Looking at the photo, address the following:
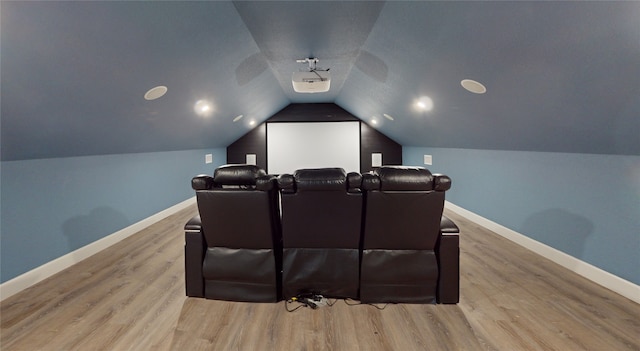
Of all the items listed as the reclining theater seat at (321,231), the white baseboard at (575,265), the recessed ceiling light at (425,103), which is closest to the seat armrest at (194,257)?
the reclining theater seat at (321,231)

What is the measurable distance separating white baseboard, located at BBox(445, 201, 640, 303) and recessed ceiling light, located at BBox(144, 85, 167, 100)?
4.32m

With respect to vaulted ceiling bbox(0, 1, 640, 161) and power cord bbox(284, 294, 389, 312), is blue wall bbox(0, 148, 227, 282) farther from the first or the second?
power cord bbox(284, 294, 389, 312)

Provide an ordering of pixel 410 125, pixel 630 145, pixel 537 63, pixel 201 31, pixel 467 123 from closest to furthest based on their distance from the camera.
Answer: pixel 537 63 → pixel 630 145 → pixel 201 31 → pixel 467 123 → pixel 410 125

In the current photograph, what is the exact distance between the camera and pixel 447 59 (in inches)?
93.6

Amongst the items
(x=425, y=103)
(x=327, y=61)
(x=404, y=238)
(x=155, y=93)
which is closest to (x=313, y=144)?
(x=327, y=61)

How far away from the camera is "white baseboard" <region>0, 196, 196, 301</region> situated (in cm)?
210

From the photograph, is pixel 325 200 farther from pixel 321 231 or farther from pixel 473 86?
pixel 473 86

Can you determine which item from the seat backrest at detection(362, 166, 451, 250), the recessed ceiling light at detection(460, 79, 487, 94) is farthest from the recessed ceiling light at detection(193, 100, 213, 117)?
the recessed ceiling light at detection(460, 79, 487, 94)

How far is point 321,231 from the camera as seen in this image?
191cm

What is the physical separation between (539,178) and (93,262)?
15.9 feet

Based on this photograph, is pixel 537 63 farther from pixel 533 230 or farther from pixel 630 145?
pixel 533 230

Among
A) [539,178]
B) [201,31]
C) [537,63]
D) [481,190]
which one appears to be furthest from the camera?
[481,190]

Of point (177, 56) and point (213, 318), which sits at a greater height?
point (177, 56)

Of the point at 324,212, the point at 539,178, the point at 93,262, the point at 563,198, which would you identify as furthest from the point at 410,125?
the point at 93,262
